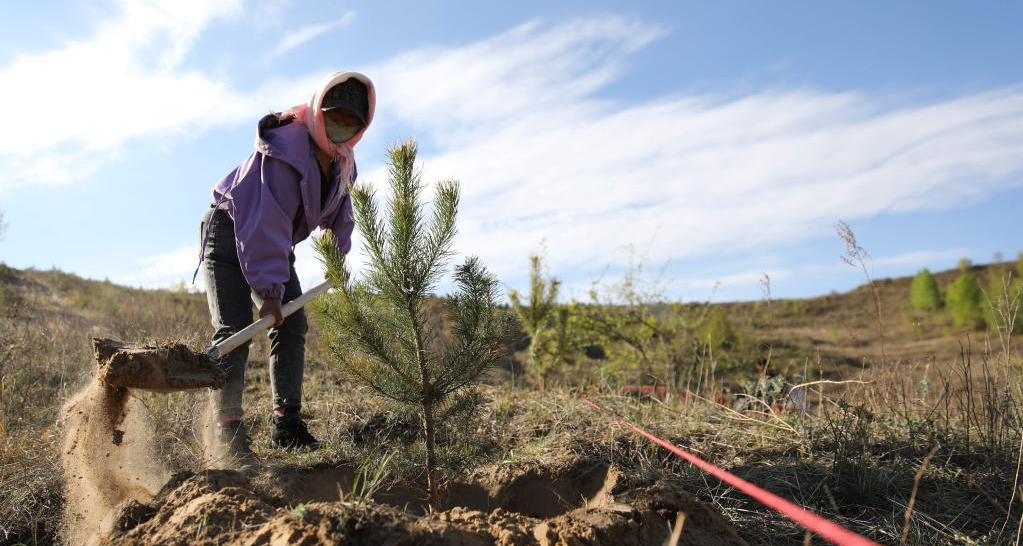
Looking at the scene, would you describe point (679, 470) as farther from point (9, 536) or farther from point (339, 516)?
point (9, 536)

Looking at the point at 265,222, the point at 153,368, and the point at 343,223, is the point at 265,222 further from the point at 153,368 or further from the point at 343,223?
the point at 153,368

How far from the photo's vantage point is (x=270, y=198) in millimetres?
3242

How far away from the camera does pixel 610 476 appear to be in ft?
9.45

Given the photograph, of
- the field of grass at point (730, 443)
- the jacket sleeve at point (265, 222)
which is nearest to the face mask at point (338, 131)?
the jacket sleeve at point (265, 222)

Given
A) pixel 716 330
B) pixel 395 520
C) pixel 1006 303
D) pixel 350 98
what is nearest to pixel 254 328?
pixel 350 98

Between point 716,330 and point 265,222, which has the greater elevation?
point 265,222

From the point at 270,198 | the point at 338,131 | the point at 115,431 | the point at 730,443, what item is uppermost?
the point at 338,131

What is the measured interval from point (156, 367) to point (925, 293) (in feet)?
82.5

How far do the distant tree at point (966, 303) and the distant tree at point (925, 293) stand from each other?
9.59 ft

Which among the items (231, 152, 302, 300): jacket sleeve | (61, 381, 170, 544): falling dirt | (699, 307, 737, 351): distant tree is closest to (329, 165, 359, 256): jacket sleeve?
(231, 152, 302, 300): jacket sleeve

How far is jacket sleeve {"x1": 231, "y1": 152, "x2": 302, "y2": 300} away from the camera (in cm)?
322

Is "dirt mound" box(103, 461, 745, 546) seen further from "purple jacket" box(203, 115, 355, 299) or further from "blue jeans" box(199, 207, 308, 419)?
"purple jacket" box(203, 115, 355, 299)

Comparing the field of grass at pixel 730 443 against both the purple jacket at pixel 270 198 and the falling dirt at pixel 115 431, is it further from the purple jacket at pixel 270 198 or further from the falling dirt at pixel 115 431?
the purple jacket at pixel 270 198

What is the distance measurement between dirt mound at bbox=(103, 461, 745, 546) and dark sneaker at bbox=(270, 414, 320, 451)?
0.67 meters
